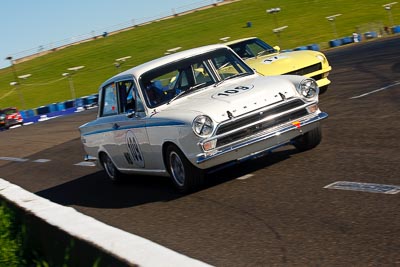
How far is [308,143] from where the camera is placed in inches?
369

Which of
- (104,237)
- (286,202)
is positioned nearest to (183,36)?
(286,202)

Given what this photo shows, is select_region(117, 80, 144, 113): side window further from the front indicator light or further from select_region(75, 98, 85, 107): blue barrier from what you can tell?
select_region(75, 98, 85, 107): blue barrier

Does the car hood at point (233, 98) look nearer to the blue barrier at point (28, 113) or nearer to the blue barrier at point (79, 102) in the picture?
the blue barrier at point (79, 102)

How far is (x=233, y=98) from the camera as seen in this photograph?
8336mm

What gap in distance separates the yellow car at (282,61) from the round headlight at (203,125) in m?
5.95

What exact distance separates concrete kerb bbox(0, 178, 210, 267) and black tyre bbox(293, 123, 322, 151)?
402 centimetres

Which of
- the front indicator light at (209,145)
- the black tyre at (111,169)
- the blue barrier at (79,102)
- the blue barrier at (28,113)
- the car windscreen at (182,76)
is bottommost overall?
the blue barrier at (28,113)

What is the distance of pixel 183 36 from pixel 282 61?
217ft

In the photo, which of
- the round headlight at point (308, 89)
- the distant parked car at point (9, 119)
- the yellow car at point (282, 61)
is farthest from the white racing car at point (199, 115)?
the distant parked car at point (9, 119)

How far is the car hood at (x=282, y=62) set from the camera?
13969mm

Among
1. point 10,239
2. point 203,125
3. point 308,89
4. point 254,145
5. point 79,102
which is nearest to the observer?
point 10,239

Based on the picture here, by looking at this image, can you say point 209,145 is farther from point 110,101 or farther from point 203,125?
point 110,101

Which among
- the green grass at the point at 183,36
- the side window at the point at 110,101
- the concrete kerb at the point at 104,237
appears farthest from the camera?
the green grass at the point at 183,36

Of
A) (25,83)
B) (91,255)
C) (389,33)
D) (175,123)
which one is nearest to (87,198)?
(175,123)
